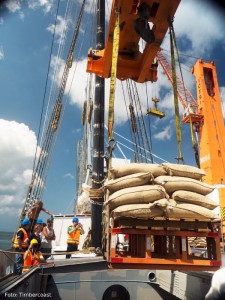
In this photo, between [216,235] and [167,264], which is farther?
[216,235]

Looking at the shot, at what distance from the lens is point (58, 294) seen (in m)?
→ 6.53

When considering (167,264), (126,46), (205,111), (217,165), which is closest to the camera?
(167,264)

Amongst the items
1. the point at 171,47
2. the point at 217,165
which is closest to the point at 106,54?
the point at 171,47

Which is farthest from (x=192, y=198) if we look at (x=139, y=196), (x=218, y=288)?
(x=218, y=288)

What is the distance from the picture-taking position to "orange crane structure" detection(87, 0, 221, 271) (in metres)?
3.90

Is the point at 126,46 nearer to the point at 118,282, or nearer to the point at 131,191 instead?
the point at 131,191

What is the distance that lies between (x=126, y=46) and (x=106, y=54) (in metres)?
0.69

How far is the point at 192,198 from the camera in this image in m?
4.16

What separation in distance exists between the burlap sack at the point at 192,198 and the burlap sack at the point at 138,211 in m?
0.43

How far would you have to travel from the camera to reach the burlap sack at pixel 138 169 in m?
4.41

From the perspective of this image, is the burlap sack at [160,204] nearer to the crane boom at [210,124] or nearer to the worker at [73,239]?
the worker at [73,239]

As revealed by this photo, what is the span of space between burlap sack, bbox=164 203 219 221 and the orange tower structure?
48.5 feet

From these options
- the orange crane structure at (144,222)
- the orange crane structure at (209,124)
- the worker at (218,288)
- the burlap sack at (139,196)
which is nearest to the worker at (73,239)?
the orange crane structure at (144,222)

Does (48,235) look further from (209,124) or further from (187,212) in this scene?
(209,124)
